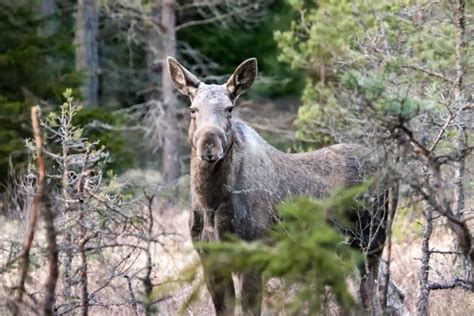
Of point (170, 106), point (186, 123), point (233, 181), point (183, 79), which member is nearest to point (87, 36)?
point (170, 106)

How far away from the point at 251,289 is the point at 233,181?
965 mm

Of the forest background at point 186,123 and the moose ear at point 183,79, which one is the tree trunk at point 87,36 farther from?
the moose ear at point 183,79

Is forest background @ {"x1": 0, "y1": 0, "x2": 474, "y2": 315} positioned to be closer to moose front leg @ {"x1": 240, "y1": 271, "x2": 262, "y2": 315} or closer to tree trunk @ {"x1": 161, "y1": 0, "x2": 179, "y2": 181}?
tree trunk @ {"x1": 161, "y1": 0, "x2": 179, "y2": 181}

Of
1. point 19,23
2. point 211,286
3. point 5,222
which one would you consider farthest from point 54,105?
point 211,286

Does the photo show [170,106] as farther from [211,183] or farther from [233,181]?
[211,183]

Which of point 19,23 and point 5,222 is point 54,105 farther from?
point 5,222

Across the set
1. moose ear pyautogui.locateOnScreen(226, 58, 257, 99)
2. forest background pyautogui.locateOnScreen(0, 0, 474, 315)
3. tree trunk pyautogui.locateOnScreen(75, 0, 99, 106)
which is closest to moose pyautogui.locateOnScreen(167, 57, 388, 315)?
moose ear pyautogui.locateOnScreen(226, 58, 257, 99)

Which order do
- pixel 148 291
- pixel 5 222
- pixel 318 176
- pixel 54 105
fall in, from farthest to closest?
pixel 54 105
pixel 5 222
pixel 318 176
pixel 148 291

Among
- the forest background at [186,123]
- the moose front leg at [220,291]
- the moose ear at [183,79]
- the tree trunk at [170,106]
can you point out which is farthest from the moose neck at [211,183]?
the tree trunk at [170,106]

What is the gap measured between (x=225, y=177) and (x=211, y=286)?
0.95 metres

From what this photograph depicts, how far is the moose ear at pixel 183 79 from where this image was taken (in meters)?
9.52

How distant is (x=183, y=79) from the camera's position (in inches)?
379

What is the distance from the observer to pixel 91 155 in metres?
8.77

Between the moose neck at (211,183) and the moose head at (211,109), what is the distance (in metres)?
0.18
